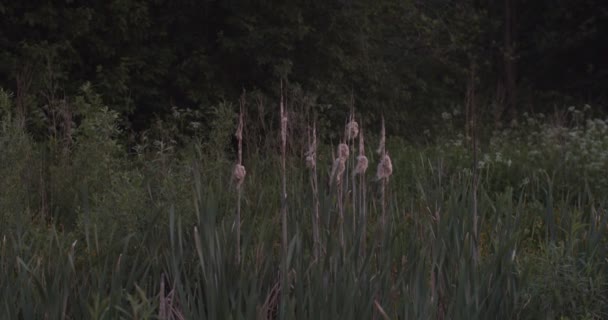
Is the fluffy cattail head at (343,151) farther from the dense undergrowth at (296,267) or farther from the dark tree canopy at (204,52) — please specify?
the dark tree canopy at (204,52)

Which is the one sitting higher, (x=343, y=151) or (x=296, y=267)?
(x=343, y=151)

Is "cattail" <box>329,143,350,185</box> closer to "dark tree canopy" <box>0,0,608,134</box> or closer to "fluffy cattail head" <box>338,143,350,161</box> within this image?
"fluffy cattail head" <box>338,143,350,161</box>

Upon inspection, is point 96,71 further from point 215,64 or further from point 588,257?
point 588,257

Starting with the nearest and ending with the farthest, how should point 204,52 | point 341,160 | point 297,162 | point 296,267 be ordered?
point 296,267
point 341,160
point 297,162
point 204,52

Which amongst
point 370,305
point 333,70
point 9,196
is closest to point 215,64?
point 333,70

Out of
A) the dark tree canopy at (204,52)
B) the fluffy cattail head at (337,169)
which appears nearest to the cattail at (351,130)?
the fluffy cattail head at (337,169)

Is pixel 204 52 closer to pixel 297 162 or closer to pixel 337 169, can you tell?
pixel 297 162

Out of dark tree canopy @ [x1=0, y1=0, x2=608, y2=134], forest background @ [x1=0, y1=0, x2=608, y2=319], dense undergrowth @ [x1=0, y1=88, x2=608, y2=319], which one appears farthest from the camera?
dark tree canopy @ [x1=0, y1=0, x2=608, y2=134]

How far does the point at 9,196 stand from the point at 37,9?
6.37 m

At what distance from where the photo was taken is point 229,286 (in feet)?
10.1

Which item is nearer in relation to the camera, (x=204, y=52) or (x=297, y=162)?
(x=297, y=162)

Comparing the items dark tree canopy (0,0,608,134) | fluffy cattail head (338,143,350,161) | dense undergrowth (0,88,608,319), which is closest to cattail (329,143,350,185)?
fluffy cattail head (338,143,350,161)

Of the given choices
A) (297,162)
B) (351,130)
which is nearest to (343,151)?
(351,130)

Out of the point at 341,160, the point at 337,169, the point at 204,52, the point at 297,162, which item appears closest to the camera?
the point at 341,160
